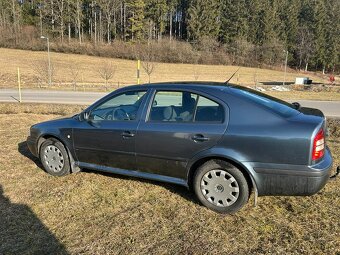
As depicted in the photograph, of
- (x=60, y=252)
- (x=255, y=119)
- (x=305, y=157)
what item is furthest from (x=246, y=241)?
(x=60, y=252)

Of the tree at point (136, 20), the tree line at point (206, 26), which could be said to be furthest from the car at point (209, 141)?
the tree at point (136, 20)

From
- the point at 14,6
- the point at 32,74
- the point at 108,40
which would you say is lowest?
the point at 32,74

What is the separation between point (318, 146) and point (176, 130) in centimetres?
165

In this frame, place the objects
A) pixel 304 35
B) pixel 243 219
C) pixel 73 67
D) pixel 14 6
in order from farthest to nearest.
Result: 1. pixel 304 35
2. pixel 14 6
3. pixel 73 67
4. pixel 243 219

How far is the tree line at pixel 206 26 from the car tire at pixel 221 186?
2742 inches

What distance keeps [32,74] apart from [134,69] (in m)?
18.1

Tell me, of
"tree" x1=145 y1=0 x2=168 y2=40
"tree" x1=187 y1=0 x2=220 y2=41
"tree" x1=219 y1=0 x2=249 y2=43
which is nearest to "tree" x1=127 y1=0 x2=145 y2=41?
"tree" x1=145 y1=0 x2=168 y2=40

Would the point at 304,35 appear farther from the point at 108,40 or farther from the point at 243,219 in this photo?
the point at 243,219

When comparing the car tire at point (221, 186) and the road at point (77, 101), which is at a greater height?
the car tire at point (221, 186)

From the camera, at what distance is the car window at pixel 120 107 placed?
471 cm

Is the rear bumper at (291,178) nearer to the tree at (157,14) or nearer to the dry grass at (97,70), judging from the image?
the dry grass at (97,70)

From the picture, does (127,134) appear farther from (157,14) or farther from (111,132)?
(157,14)

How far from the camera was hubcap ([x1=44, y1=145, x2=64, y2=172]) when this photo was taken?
17.7ft

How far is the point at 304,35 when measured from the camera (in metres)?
85.5
